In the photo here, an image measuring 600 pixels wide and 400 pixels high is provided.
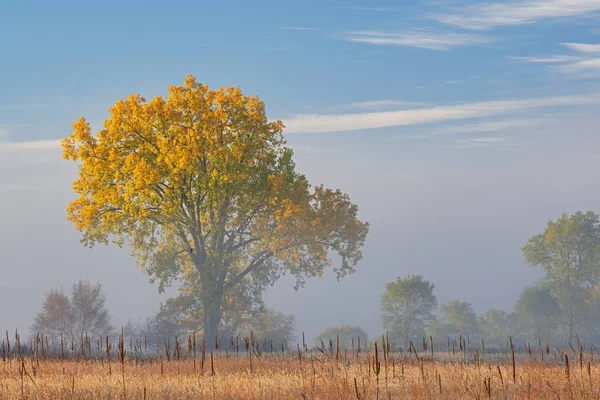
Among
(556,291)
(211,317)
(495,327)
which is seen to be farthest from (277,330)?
(495,327)

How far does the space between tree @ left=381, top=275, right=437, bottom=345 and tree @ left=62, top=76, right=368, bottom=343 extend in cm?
3264

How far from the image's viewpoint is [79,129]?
46906 millimetres

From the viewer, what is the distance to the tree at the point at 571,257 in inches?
3172

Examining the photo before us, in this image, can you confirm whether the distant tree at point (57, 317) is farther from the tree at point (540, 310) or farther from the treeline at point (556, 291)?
the tree at point (540, 310)

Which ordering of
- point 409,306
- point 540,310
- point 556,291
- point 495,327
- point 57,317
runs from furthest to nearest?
point 495,327 < point 540,310 < point 556,291 < point 409,306 < point 57,317

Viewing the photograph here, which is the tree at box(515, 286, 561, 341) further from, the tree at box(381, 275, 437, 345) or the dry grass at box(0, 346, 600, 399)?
the dry grass at box(0, 346, 600, 399)

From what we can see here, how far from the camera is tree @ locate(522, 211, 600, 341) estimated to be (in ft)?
264

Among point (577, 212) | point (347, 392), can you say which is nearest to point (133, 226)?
point (347, 392)

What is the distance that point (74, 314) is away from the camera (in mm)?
69875

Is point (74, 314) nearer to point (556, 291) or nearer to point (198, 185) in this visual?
point (198, 185)

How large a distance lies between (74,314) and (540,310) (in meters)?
56.2

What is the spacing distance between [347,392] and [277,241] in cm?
3291

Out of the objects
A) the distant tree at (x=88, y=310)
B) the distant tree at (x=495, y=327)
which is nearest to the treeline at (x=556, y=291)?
the distant tree at (x=495, y=327)

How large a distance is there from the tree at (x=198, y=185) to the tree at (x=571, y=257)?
136 feet
